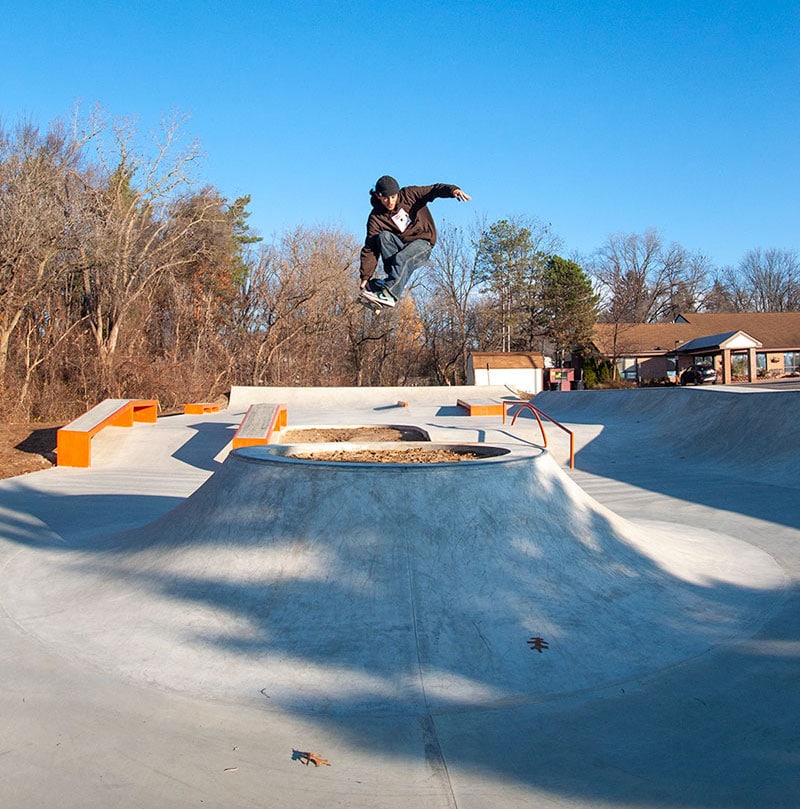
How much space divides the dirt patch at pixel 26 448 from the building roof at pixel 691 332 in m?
40.3

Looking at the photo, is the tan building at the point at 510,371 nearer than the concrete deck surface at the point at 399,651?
No

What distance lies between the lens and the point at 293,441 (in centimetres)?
1506

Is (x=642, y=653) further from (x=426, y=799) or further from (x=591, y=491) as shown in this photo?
(x=591, y=491)

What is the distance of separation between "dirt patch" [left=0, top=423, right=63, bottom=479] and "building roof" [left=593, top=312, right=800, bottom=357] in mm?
40311

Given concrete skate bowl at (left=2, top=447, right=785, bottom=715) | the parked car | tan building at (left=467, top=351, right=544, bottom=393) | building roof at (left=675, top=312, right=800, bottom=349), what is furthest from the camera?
building roof at (left=675, top=312, right=800, bottom=349)

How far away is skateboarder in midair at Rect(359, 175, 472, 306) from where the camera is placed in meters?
7.17

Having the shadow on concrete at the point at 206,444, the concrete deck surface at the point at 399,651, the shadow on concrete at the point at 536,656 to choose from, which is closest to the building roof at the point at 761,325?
the shadow on concrete at the point at 206,444

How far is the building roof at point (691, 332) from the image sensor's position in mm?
49312

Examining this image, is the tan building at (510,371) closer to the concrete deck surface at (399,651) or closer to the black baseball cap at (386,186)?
the concrete deck surface at (399,651)

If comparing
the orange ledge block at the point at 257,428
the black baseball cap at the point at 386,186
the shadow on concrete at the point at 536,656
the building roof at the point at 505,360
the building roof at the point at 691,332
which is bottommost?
the shadow on concrete at the point at 536,656

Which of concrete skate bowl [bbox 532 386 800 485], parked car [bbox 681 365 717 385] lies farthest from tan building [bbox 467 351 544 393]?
concrete skate bowl [bbox 532 386 800 485]

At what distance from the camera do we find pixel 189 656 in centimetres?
411

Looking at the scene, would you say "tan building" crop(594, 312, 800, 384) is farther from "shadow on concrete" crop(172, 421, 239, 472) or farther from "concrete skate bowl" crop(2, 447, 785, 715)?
"concrete skate bowl" crop(2, 447, 785, 715)

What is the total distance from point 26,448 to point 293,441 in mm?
7207
